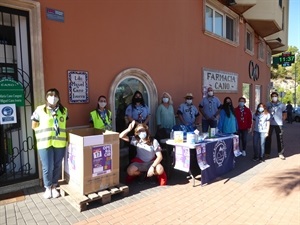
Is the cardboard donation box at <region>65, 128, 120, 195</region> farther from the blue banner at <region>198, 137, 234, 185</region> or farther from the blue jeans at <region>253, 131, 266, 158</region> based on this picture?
the blue jeans at <region>253, 131, 266, 158</region>

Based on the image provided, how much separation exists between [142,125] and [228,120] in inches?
117

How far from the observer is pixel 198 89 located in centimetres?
868

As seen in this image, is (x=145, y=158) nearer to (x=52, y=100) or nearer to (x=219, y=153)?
(x=219, y=153)

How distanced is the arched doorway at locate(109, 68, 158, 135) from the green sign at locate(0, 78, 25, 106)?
1.93m

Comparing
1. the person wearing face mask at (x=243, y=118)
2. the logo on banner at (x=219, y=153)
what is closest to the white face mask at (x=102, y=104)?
the logo on banner at (x=219, y=153)

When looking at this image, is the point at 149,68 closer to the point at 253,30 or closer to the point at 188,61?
the point at 188,61

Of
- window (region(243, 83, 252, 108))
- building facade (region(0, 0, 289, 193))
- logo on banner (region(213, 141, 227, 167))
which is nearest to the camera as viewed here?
building facade (region(0, 0, 289, 193))

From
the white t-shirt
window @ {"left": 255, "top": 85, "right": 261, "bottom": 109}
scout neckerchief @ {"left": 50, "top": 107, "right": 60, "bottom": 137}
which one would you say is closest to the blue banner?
the white t-shirt

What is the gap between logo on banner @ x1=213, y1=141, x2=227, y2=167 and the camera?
5.39 metres

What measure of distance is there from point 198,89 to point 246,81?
506cm

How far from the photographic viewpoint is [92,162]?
13.2ft

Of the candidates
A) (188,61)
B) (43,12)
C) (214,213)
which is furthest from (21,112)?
(188,61)

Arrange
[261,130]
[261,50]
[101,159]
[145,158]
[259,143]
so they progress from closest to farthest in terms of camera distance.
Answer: [101,159] < [145,158] < [261,130] < [259,143] < [261,50]

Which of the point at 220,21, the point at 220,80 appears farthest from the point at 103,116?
the point at 220,21
